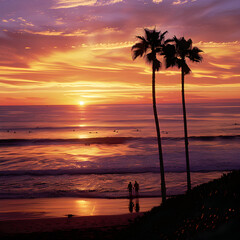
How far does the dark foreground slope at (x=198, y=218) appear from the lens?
9259 millimetres

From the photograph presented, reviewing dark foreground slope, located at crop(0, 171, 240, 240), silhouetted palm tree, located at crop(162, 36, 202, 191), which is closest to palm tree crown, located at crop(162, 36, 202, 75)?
silhouetted palm tree, located at crop(162, 36, 202, 191)

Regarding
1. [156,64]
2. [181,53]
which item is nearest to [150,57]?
[156,64]

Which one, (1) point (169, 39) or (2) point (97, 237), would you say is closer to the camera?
(2) point (97, 237)

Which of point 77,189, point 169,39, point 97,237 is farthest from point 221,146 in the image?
point 97,237

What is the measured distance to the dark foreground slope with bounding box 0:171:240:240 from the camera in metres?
9.26

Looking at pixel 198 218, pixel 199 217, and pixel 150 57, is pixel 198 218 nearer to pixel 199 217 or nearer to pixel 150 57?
pixel 199 217

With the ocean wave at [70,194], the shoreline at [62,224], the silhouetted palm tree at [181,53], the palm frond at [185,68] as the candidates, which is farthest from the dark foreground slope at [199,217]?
the ocean wave at [70,194]

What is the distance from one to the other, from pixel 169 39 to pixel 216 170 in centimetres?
2592

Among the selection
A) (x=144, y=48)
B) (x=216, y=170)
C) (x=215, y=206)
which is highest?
(x=144, y=48)

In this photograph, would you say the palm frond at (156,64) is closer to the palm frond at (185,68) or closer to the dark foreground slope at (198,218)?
the palm frond at (185,68)

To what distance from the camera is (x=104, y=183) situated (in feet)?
106

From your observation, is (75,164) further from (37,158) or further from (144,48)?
(144,48)

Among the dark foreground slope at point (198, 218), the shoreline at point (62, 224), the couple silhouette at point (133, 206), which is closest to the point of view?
the dark foreground slope at point (198, 218)

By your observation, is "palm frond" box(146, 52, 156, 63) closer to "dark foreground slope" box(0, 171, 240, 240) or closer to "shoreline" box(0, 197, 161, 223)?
"dark foreground slope" box(0, 171, 240, 240)
